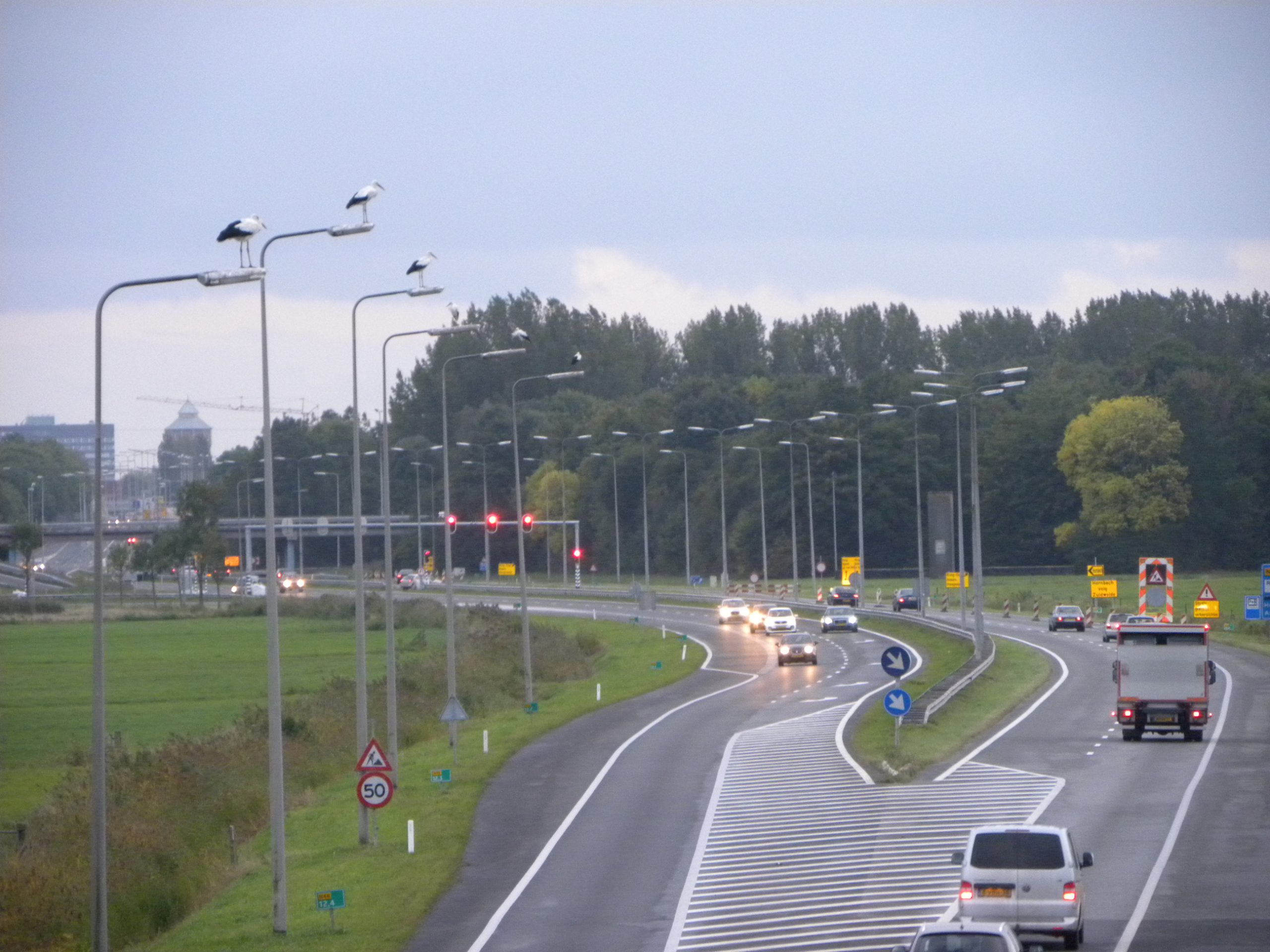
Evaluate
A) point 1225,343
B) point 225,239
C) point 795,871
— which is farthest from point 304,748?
point 1225,343

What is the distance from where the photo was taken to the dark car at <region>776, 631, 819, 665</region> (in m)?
67.4

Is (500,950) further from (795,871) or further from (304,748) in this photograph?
(304,748)

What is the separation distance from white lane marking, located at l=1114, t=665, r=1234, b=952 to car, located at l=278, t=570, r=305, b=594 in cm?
9546

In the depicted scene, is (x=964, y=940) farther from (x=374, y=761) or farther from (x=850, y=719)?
(x=850, y=719)

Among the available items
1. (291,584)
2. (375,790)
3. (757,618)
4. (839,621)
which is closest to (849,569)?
(757,618)

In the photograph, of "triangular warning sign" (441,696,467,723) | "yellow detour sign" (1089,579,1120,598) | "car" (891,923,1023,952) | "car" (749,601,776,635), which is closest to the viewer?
"car" (891,923,1023,952)

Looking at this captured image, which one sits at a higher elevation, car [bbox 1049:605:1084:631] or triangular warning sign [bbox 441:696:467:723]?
triangular warning sign [bbox 441:696:467:723]

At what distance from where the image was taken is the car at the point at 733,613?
96.4 meters

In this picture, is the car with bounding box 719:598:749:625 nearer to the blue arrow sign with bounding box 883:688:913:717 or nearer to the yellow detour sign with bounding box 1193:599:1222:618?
the yellow detour sign with bounding box 1193:599:1222:618

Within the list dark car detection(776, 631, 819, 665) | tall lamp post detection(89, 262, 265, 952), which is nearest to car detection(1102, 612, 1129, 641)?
dark car detection(776, 631, 819, 665)

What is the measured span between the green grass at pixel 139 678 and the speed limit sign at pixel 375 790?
573 inches

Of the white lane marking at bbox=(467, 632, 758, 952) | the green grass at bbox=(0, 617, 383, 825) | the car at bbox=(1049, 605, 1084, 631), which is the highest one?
the car at bbox=(1049, 605, 1084, 631)

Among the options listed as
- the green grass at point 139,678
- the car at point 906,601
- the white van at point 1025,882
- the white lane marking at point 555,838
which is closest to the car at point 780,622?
the car at point 906,601

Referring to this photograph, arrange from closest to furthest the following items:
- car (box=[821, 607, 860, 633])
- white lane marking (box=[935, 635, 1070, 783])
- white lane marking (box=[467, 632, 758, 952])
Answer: white lane marking (box=[467, 632, 758, 952])
white lane marking (box=[935, 635, 1070, 783])
car (box=[821, 607, 860, 633])
